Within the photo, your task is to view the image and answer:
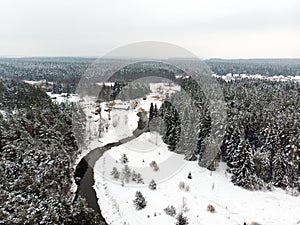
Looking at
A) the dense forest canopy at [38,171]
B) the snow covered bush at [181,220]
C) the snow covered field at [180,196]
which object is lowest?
the snow covered field at [180,196]

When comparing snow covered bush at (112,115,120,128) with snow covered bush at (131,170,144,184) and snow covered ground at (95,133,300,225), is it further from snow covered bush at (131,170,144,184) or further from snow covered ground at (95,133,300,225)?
snow covered bush at (131,170,144,184)

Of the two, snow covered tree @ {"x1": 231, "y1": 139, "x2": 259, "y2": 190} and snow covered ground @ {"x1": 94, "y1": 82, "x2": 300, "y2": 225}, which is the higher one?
snow covered tree @ {"x1": 231, "y1": 139, "x2": 259, "y2": 190}

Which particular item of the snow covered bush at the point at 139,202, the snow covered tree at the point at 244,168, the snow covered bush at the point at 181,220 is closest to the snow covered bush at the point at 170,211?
Result: the snow covered bush at the point at 181,220

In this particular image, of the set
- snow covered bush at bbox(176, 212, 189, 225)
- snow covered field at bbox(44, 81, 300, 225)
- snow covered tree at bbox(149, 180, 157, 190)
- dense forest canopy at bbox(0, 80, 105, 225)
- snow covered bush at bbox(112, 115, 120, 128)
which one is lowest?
snow covered bush at bbox(112, 115, 120, 128)

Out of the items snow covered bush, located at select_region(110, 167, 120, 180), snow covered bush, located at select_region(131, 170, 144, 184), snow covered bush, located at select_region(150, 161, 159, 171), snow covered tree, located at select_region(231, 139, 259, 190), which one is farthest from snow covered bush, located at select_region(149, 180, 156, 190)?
snow covered tree, located at select_region(231, 139, 259, 190)

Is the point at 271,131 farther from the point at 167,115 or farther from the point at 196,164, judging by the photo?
the point at 167,115

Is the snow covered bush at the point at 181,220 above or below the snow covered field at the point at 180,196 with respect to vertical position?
above

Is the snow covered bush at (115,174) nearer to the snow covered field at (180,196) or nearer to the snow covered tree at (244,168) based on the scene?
the snow covered field at (180,196)

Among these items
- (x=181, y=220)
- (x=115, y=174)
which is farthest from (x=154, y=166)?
(x=181, y=220)

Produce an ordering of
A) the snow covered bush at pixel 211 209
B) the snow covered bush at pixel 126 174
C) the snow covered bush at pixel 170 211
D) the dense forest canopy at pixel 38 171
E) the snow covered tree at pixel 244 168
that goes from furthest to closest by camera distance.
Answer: the snow covered bush at pixel 126 174
the snow covered tree at pixel 244 168
the snow covered bush at pixel 211 209
the snow covered bush at pixel 170 211
the dense forest canopy at pixel 38 171
